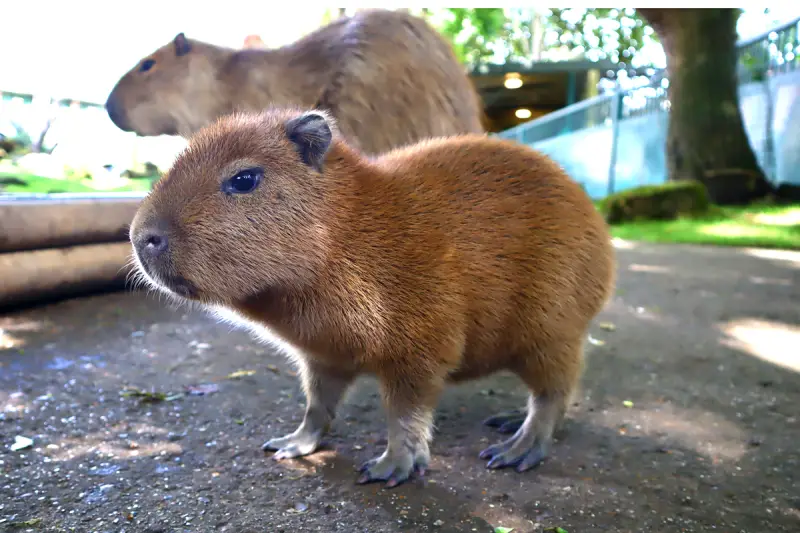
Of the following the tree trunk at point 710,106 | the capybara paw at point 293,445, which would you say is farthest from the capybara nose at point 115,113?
the tree trunk at point 710,106

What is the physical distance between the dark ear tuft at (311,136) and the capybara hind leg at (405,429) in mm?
761

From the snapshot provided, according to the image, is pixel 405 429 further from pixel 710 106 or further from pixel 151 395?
pixel 710 106

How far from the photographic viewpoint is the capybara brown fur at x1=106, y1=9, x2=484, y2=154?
372cm

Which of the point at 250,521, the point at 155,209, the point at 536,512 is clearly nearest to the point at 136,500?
the point at 250,521

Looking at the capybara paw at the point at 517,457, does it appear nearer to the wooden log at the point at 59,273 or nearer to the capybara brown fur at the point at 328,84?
the capybara brown fur at the point at 328,84

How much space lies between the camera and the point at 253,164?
178 centimetres

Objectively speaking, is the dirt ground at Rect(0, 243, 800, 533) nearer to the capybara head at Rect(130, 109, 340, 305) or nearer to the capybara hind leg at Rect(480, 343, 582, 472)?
the capybara hind leg at Rect(480, 343, 582, 472)

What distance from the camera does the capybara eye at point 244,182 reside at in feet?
5.77

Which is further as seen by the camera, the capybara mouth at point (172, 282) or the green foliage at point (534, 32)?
the green foliage at point (534, 32)

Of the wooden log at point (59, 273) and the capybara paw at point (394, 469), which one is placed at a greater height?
the wooden log at point (59, 273)

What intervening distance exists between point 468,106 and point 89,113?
2.57 metres

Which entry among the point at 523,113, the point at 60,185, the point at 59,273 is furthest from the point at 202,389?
the point at 523,113

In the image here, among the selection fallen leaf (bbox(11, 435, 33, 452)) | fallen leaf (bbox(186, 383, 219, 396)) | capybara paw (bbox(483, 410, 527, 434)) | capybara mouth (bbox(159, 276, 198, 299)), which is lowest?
capybara paw (bbox(483, 410, 527, 434))

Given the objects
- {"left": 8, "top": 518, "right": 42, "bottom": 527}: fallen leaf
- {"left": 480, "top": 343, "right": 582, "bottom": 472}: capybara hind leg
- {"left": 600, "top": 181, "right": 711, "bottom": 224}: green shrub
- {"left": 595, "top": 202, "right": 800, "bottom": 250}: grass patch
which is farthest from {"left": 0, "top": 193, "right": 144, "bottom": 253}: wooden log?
{"left": 600, "top": 181, "right": 711, "bottom": 224}: green shrub
